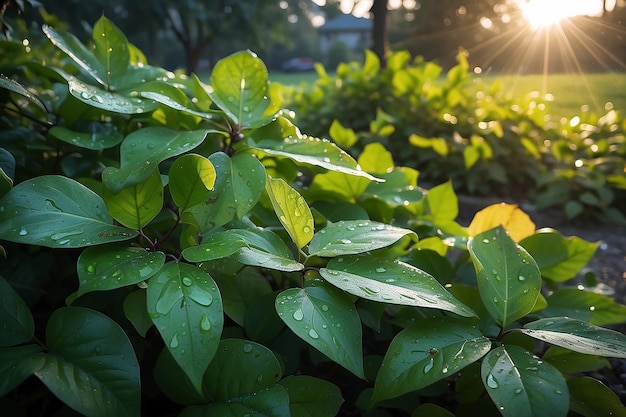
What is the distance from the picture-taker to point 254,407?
75 cm

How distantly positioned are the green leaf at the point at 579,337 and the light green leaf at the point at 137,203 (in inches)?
25.2

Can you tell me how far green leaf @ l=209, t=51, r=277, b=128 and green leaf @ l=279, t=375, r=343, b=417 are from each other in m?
0.51

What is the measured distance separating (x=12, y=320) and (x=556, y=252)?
114 centimetres

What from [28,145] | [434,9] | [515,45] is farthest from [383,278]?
[434,9]

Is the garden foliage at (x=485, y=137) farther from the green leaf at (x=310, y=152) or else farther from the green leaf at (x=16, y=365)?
the green leaf at (x=16, y=365)

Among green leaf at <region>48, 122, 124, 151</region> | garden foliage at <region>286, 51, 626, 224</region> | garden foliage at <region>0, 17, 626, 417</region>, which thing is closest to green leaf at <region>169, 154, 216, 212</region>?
garden foliage at <region>0, 17, 626, 417</region>

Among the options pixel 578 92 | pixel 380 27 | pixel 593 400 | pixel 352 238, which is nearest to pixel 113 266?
pixel 352 238

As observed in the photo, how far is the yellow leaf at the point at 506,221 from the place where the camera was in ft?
4.10

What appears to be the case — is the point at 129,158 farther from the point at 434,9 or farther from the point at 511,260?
the point at 434,9

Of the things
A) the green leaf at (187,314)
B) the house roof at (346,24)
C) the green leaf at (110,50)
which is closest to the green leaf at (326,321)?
the green leaf at (187,314)

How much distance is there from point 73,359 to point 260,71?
675mm

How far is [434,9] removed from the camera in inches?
1240

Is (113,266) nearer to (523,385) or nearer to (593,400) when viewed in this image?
(523,385)

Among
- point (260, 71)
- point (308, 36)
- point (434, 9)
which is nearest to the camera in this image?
point (260, 71)
